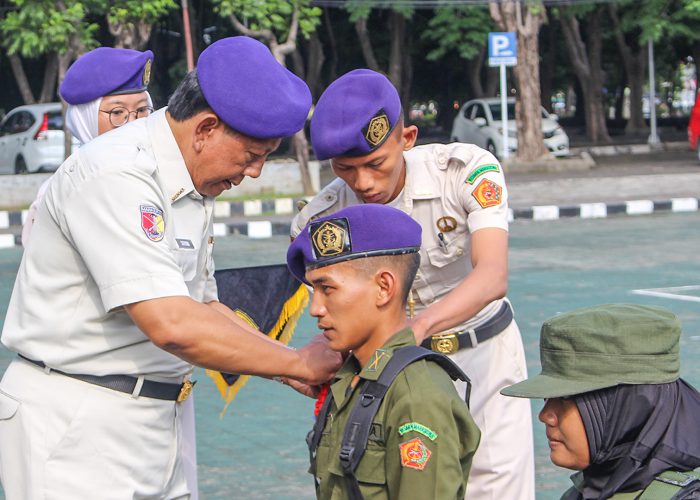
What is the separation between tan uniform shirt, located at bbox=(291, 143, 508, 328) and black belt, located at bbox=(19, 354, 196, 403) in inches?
27.7

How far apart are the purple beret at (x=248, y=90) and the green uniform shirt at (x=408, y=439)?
0.57 metres

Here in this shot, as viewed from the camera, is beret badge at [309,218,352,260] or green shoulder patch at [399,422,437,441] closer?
green shoulder patch at [399,422,437,441]

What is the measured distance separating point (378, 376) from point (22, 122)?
2003cm

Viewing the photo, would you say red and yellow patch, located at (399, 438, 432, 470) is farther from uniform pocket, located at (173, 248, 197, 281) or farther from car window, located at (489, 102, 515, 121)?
car window, located at (489, 102, 515, 121)

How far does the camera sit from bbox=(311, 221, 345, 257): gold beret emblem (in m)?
2.70

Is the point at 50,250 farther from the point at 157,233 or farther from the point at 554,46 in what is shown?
the point at 554,46

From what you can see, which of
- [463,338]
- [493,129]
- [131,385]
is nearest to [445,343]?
[463,338]

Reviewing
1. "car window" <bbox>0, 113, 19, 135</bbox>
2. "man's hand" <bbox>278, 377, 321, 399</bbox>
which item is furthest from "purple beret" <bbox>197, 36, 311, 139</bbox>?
"car window" <bbox>0, 113, 19, 135</bbox>

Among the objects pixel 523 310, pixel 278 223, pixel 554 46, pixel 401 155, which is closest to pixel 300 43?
pixel 554 46

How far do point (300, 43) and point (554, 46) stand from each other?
294 inches

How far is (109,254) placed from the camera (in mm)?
2549

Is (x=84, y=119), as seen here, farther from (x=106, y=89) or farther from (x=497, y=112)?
(x=497, y=112)

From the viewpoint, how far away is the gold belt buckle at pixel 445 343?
3.39m

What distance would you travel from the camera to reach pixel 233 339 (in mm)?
2641
